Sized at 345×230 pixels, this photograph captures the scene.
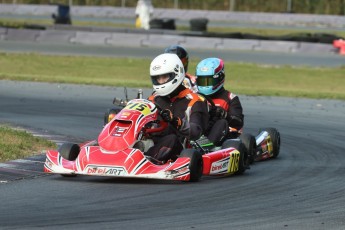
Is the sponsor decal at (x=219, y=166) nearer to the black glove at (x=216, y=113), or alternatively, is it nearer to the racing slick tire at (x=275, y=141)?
the black glove at (x=216, y=113)

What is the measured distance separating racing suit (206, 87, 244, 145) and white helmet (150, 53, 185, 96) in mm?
882

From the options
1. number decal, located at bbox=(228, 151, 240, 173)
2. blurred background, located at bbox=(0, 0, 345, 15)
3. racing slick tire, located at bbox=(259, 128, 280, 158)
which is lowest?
blurred background, located at bbox=(0, 0, 345, 15)

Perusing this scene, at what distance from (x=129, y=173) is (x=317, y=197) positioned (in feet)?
5.37

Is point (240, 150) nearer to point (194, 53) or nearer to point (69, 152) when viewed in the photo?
point (69, 152)

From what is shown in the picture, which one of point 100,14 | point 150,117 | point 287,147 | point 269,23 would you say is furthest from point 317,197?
point 100,14

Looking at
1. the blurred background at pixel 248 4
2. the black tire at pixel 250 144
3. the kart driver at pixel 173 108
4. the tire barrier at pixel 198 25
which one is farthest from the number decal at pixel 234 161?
the blurred background at pixel 248 4

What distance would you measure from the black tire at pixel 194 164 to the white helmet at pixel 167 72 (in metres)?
0.91

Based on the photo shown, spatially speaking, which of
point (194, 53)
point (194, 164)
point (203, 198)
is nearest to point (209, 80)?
point (194, 164)

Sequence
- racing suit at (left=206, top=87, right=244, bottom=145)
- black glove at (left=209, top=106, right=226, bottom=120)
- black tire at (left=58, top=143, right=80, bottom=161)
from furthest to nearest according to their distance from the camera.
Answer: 1. black glove at (left=209, top=106, right=226, bottom=120)
2. racing suit at (left=206, top=87, right=244, bottom=145)
3. black tire at (left=58, top=143, right=80, bottom=161)

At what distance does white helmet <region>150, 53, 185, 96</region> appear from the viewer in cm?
959

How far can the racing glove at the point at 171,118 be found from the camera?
919 centimetres

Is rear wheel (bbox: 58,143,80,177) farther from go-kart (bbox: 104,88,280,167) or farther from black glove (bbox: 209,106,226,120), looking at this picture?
black glove (bbox: 209,106,226,120)

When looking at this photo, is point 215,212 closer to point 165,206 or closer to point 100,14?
point 165,206

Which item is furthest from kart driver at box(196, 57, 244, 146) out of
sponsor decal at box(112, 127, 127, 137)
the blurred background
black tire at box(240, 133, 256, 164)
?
the blurred background
